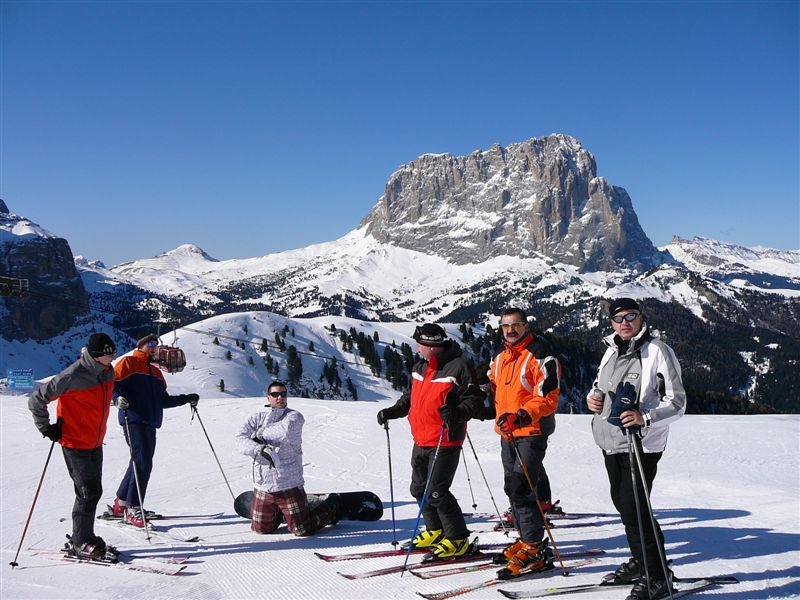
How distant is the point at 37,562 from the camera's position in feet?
20.8

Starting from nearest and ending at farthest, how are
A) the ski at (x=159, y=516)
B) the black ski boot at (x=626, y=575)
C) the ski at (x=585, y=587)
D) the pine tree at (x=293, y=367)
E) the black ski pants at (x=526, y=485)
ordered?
the ski at (x=585, y=587)
the black ski boot at (x=626, y=575)
the black ski pants at (x=526, y=485)
the ski at (x=159, y=516)
the pine tree at (x=293, y=367)

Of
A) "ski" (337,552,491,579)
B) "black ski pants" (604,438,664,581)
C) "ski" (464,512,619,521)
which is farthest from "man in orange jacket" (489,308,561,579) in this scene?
"ski" (464,512,619,521)

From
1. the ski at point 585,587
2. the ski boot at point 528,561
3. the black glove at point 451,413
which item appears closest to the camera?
the ski at point 585,587

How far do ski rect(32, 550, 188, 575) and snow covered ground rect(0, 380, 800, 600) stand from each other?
11 centimetres

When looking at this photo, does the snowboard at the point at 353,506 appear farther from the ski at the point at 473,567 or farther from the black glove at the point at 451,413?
the black glove at the point at 451,413

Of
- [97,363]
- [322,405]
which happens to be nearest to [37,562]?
[97,363]

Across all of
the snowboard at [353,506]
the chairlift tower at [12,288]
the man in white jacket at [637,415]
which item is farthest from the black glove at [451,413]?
the chairlift tower at [12,288]

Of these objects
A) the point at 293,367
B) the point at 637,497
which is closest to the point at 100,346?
the point at 637,497

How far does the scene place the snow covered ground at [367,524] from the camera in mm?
5594

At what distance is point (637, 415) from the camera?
4719 millimetres

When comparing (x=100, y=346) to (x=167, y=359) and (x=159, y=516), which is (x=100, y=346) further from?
(x=159, y=516)

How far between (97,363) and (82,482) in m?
1.29

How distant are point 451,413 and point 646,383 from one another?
6.13 feet

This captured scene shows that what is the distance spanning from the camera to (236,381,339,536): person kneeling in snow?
7164 millimetres
